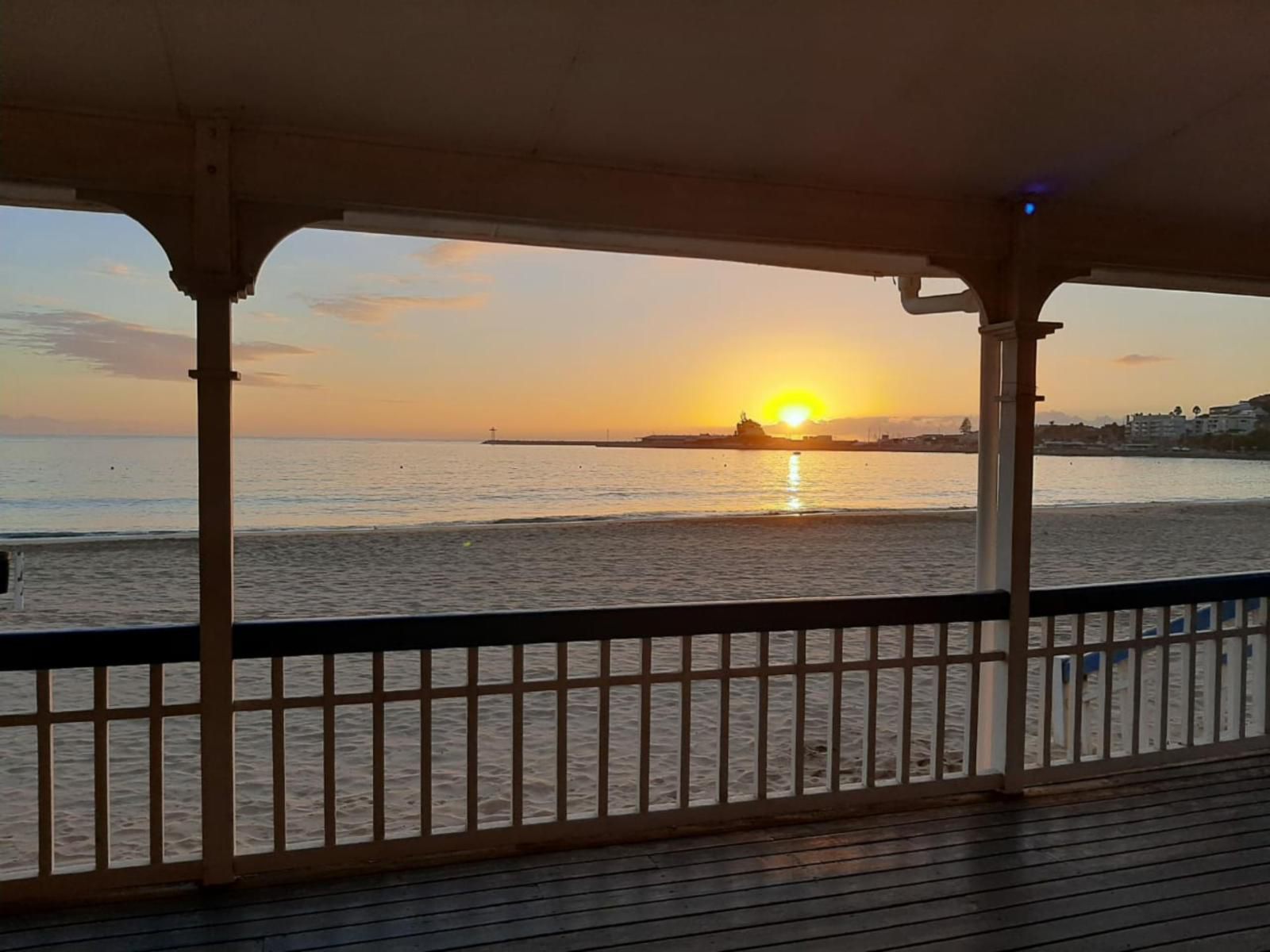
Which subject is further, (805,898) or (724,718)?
(724,718)

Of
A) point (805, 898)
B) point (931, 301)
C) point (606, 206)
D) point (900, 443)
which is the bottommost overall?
point (805, 898)

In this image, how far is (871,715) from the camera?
10.1ft

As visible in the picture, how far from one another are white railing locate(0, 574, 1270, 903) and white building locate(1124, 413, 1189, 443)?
26.6 meters

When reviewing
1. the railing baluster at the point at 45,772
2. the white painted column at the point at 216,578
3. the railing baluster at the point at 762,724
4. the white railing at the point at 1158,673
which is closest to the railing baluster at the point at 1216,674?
the white railing at the point at 1158,673

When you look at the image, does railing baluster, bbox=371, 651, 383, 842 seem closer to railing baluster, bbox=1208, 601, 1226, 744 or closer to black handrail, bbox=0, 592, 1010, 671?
black handrail, bbox=0, 592, 1010, 671

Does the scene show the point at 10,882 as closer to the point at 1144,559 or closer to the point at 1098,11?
the point at 1098,11

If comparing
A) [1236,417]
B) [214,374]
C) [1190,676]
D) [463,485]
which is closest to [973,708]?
[1190,676]

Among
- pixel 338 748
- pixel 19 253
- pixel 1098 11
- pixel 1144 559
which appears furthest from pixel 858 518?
pixel 19 253

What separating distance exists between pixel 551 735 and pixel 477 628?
9.77 ft

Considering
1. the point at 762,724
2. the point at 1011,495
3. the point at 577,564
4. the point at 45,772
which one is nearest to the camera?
the point at 45,772

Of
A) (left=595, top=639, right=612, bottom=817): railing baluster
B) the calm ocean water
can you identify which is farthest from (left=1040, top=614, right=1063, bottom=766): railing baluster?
the calm ocean water

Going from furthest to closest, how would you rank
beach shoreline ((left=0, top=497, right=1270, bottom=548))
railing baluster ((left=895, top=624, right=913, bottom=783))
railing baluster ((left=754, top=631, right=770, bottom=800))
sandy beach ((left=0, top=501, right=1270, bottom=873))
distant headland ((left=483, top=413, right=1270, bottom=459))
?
distant headland ((left=483, top=413, right=1270, bottom=459)), beach shoreline ((left=0, top=497, right=1270, bottom=548)), sandy beach ((left=0, top=501, right=1270, bottom=873)), railing baluster ((left=895, top=624, right=913, bottom=783)), railing baluster ((left=754, top=631, right=770, bottom=800))

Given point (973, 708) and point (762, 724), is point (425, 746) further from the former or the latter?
point (973, 708)

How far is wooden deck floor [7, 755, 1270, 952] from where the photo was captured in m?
2.19
